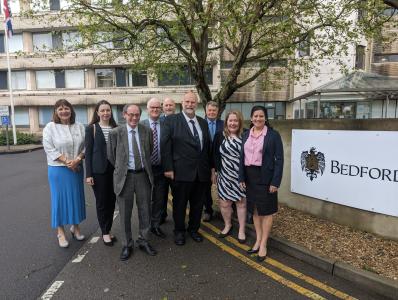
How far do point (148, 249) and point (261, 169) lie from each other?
1857mm

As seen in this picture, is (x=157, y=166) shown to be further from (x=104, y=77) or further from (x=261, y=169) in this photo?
(x=104, y=77)

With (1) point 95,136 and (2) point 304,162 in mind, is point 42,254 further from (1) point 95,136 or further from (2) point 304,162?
(2) point 304,162

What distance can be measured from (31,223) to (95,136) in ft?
8.52

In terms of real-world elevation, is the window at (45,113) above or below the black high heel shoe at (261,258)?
above

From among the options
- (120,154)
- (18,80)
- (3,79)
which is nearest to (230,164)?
(120,154)

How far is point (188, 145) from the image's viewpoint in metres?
4.25

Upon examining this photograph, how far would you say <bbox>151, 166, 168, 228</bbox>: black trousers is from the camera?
470 centimetres

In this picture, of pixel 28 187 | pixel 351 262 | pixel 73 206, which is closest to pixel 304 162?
pixel 351 262

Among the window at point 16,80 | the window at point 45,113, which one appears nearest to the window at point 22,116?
the window at point 45,113

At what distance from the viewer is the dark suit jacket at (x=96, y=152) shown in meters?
4.09

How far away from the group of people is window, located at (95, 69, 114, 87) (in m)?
25.9

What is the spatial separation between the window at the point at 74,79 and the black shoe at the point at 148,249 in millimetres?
27629

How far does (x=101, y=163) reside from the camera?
4102mm

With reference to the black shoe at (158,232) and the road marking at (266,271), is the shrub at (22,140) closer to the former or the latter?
the black shoe at (158,232)
